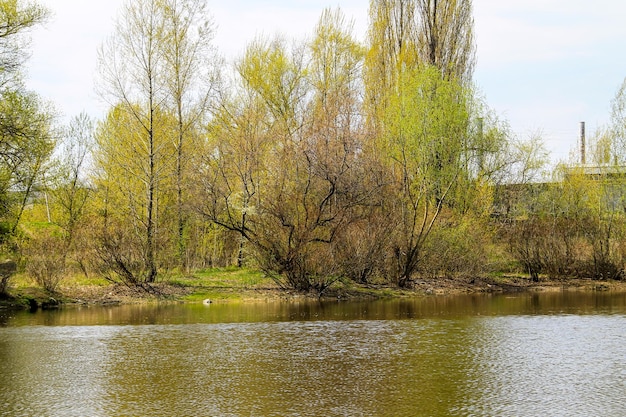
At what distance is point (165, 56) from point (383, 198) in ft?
34.0

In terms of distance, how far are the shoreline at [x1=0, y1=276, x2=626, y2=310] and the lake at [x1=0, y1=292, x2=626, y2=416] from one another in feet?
6.24

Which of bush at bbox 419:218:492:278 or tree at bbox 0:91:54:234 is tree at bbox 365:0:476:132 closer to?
bush at bbox 419:218:492:278

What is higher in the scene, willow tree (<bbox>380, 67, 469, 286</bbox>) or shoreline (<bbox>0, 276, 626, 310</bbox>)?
willow tree (<bbox>380, 67, 469, 286</bbox>)

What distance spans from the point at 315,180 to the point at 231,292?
523 cm

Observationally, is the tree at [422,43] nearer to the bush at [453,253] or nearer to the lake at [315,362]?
the bush at [453,253]

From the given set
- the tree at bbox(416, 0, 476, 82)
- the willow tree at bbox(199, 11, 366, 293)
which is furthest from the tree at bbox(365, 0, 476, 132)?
the willow tree at bbox(199, 11, 366, 293)

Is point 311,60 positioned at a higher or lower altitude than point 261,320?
higher

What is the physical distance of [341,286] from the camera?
86.6ft

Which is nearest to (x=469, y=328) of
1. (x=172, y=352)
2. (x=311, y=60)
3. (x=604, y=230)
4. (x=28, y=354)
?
(x=172, y=352)

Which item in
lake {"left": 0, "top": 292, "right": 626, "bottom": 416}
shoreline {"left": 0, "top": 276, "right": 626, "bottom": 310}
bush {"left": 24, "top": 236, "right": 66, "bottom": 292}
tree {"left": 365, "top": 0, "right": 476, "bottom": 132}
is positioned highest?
tree {"left": 365, "top": 0, "right": 476, "bottom": 132}

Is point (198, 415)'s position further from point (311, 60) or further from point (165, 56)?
point (311, 60)

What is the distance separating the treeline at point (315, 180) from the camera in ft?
85.7

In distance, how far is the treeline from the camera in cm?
2612

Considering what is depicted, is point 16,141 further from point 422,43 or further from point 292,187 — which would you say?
point 422,43
